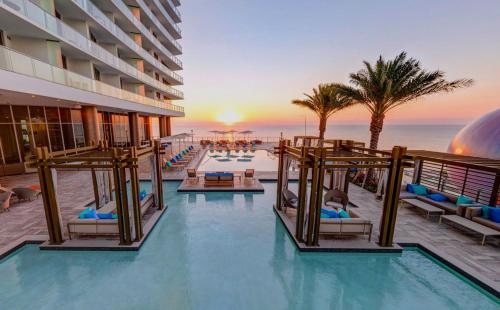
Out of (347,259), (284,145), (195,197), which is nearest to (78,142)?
(195,197)

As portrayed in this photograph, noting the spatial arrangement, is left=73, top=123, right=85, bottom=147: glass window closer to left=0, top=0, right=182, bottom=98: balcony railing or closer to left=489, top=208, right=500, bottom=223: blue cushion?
left=0, top=0, right=182, bottom=98: balcony railing

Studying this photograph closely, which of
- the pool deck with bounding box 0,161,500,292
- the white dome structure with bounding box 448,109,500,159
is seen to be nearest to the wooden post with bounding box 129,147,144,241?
the pool deck with bounding box 0,161,500,292

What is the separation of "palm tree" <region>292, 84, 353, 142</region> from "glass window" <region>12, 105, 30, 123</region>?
22.5 metres

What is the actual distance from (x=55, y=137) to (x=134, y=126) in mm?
8230

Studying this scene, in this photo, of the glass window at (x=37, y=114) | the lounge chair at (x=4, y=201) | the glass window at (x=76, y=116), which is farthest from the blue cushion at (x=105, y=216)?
the glass window at (x=76, y=116)

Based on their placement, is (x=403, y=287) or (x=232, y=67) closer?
(x=403, y=287)

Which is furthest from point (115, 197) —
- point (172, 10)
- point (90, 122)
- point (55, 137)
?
point (172, 10)

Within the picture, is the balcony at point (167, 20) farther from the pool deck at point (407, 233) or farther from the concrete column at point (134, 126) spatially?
the pool deck at point (407, 233)

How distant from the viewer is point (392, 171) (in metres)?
5.50

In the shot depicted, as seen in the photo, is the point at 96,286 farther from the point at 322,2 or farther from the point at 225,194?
the point at 322,2

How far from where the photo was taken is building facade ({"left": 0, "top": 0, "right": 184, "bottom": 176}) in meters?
9.16

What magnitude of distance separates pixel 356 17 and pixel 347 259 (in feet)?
56.0

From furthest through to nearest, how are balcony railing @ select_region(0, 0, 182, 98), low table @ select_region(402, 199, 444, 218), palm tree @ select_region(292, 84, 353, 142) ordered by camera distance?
palm tree @ select_region(292, 84, 353, 142) → balcony railing @ select_region(0, 0, 182, 98) → low table @ select_region(402, 199, 444, 218)

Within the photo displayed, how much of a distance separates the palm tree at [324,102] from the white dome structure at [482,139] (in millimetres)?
7651
